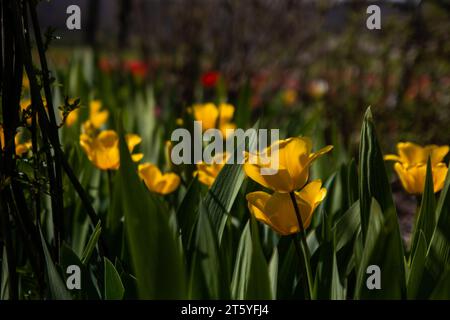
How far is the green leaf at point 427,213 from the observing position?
3.74ft

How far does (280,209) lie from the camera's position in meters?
1.03

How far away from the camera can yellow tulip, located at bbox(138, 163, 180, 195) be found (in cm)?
143

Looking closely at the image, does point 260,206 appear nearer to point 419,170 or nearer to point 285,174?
point 285,174

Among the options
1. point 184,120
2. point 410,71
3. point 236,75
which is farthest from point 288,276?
point 236,75

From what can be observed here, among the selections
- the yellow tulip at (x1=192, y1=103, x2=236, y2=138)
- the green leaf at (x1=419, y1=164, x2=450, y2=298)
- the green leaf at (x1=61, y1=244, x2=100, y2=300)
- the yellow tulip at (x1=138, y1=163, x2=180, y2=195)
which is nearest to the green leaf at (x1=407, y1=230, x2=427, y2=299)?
the green leaf at (x1=419, y1=164, x2=450, y2=298)

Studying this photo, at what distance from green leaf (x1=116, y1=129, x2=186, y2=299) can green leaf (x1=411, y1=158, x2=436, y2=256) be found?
46cm

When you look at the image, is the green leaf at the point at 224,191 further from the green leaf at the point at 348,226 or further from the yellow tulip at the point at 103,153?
the yellow tulip at the point at 103,153

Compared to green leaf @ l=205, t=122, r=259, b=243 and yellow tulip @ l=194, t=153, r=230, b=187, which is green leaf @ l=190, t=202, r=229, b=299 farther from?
yellow tulip @ l=194, t=153, r=230, b=187

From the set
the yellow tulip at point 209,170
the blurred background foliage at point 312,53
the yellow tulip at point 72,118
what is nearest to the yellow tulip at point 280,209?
the yellow tulip at point 209,170

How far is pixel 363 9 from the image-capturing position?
2980 millimetres

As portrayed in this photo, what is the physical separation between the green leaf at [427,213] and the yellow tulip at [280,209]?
8.0 inches

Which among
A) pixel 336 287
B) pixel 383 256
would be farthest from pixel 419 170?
pixel 383 256

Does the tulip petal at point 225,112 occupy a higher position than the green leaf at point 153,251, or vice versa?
the tulip petal at point 225,112

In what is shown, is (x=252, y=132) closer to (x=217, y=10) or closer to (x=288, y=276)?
(x=288, y=276)
